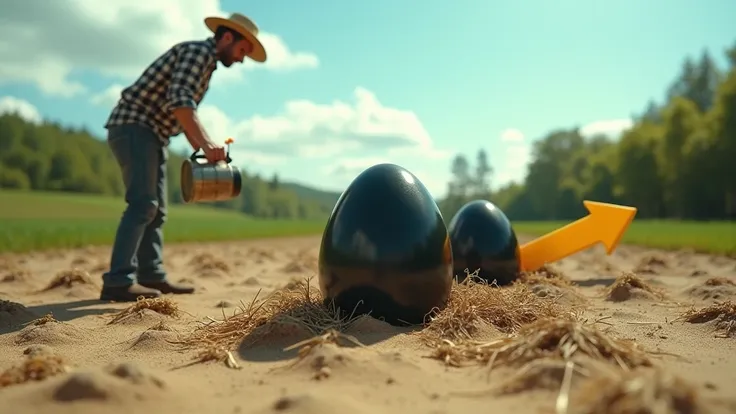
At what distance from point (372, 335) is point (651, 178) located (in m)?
61.0

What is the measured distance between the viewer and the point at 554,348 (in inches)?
112

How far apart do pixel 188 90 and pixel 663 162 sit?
53.1 m

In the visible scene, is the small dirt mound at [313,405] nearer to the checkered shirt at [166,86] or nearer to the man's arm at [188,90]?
the man's arm at [188,90]

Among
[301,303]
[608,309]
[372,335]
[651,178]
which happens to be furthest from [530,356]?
[651,178]

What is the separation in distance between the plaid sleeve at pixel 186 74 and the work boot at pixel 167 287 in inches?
78.9

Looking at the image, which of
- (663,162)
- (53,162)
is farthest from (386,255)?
(53,162)

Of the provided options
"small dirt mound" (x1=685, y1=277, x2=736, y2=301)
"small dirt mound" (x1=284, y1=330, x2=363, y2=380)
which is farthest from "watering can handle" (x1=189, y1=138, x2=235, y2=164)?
"small dirt mound" (x1=685, y1=277, x2=736, y2=301)

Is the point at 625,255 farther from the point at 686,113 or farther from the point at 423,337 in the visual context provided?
the point at 686,113

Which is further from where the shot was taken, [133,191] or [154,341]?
Result: [133,191]

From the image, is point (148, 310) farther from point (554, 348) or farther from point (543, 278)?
point (543, 278)

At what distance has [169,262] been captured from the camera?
1124 centimetres

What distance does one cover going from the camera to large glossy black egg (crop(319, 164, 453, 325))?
12.7 ft

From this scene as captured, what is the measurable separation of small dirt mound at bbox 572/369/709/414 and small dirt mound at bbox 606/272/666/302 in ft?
12.1

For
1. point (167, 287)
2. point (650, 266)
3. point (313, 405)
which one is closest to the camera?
point (313, 405)
